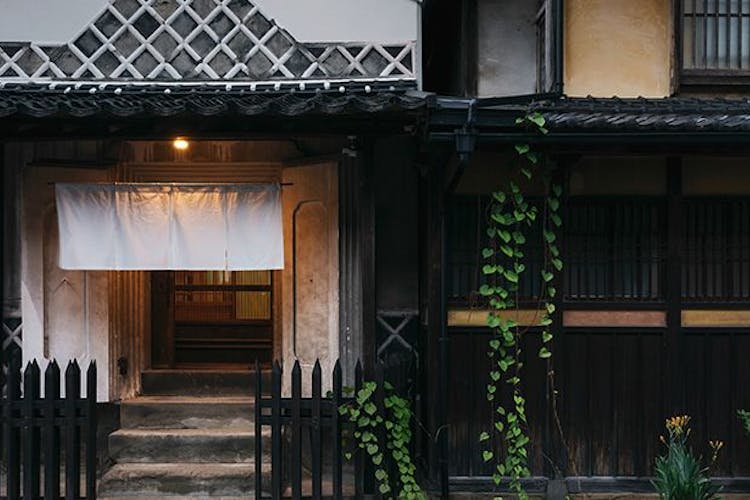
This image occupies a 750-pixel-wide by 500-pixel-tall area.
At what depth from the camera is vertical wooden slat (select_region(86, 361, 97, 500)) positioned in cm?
801

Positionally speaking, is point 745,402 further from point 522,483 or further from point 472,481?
point 472,481

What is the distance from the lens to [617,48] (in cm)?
828

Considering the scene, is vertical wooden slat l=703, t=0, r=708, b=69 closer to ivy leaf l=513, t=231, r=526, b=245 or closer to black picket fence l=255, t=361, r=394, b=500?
ivy leaf l=513, t=231, r=526, b=245

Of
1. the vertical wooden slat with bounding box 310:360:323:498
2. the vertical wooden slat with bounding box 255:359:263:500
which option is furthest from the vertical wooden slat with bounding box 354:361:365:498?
the vertical wooden slat with bounding box 255:359:263:500

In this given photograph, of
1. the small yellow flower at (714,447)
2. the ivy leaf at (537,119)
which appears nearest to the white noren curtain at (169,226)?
the ivy leaf at (537,119)

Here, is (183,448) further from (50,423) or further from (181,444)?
(50,423)

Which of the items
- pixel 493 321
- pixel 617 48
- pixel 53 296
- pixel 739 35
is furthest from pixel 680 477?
pixel 53 296

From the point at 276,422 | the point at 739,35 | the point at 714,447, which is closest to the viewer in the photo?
the point at 276,422

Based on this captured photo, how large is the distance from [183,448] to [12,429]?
82.2 inches

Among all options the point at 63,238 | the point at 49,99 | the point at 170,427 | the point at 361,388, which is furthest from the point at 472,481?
the point at 49,99

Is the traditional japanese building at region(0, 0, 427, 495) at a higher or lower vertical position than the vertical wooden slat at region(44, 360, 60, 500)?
higher

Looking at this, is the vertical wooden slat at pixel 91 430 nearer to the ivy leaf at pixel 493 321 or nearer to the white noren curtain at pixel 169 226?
the white noren curtain at pixel 169 226

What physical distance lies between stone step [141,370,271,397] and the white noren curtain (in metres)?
2.31

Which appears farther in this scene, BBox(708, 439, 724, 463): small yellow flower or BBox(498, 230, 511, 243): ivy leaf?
BBox(708, 439, 724, 463): small yellow flower
